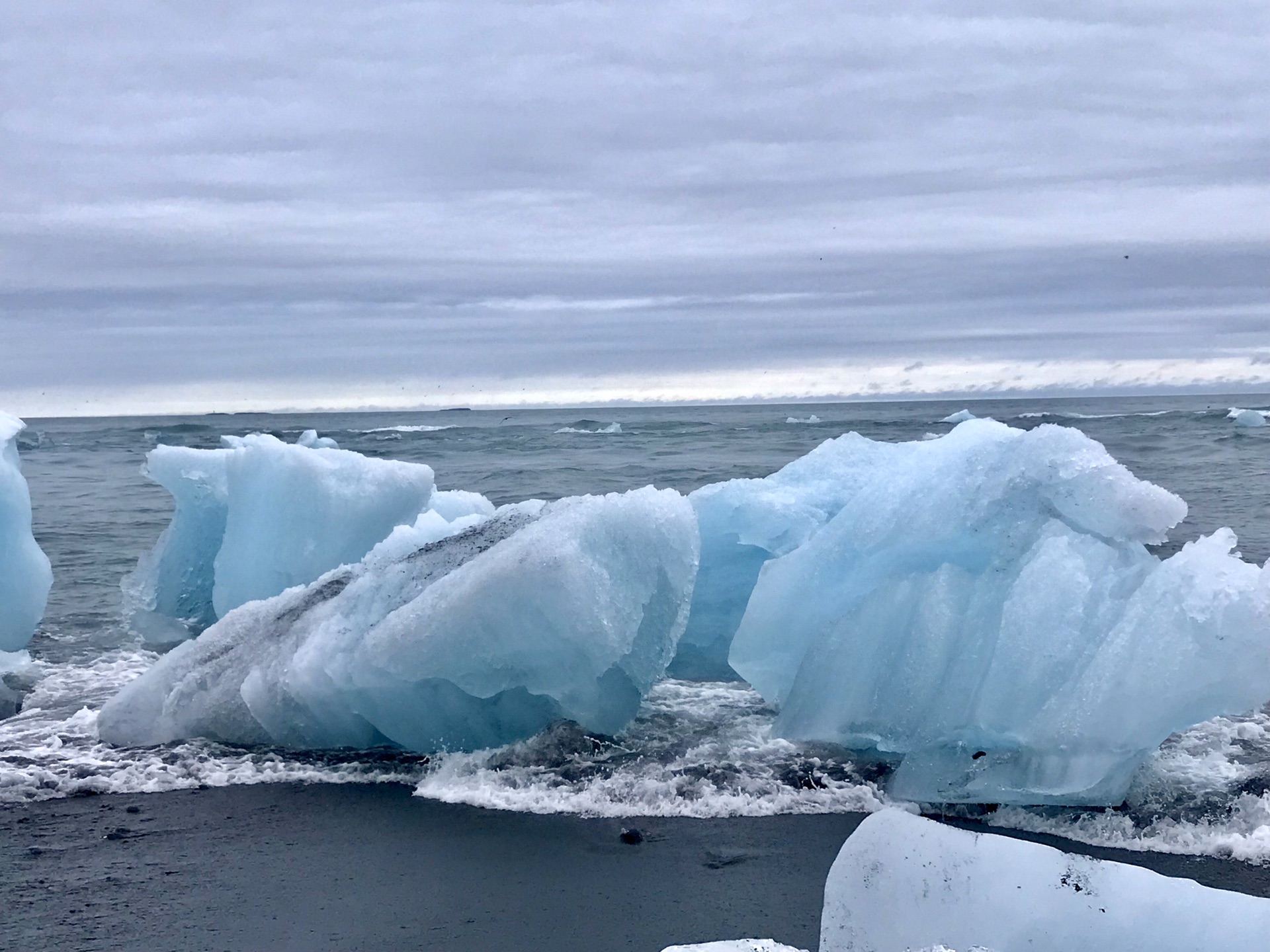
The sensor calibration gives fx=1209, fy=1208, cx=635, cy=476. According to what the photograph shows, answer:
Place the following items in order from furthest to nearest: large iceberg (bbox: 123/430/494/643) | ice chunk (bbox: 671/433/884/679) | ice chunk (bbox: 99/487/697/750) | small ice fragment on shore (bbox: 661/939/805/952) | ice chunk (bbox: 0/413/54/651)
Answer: large iceberg (bbox: 123/430/494/643), ice chunk (bbox: 0/413/54/651), ice chunk (bbox: 671/433/884/679), ice chunk (bbox: 99/487/697/750), small ice fragment on shore (bbox: 661/939/805/952)

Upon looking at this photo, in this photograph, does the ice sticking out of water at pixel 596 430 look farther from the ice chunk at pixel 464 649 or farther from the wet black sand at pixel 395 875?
the wet black sand at pixel 395 875

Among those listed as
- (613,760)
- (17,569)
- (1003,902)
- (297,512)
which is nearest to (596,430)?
(297,512)

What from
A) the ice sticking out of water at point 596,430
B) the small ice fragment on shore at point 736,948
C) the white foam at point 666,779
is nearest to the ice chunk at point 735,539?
the white foam at point 666,779

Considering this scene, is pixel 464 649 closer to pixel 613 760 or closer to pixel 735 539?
pixel 613 760

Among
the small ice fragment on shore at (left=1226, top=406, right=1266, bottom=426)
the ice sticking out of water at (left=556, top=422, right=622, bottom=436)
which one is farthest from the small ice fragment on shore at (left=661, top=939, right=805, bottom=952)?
the ice sticking out of water at (left=556, top=422, right=622, bottom=436)

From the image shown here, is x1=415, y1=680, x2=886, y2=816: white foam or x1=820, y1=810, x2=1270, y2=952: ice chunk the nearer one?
x1=820, y1=810, x2=1270, y2=952: ice chunk

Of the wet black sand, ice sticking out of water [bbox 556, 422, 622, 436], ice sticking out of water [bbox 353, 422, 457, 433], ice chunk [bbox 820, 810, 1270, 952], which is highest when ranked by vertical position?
ice sticking out of water [bbox 353, 422, 457, 433]

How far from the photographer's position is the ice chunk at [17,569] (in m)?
9.70

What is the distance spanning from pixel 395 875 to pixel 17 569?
19.2 feet

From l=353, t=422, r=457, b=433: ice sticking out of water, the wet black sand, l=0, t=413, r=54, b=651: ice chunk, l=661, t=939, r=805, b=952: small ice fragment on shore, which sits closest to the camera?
l=661, t=939, r=805, b=952: small ice fragment on shore

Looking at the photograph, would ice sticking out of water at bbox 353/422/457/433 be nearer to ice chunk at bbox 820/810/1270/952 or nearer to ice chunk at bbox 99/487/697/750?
ice chunk at bbox 99/487/697/750

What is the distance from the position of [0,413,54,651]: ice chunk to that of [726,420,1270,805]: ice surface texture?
234 inches

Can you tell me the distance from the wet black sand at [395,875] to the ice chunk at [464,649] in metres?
0.72

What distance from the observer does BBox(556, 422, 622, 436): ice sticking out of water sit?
142 ft
